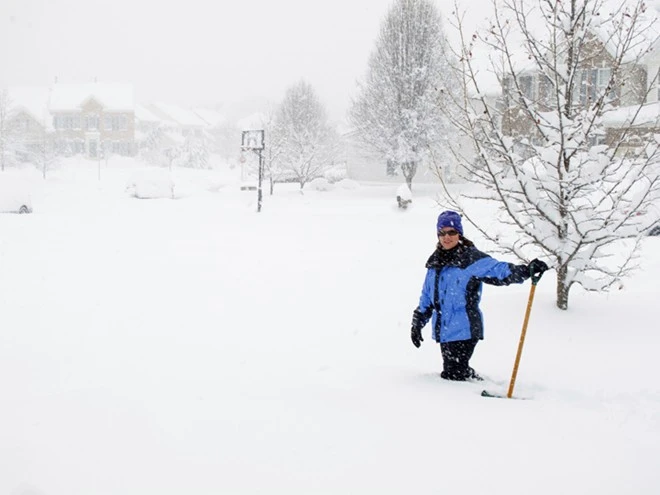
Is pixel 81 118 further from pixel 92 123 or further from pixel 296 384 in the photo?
pixel 296 384

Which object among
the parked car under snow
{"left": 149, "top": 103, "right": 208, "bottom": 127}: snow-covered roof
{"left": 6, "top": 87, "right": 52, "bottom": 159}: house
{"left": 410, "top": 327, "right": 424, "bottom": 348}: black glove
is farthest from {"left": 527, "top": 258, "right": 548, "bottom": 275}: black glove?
{"left": 149, "top": 103, "right": 208, "bottom": 127}: snow-covered roof

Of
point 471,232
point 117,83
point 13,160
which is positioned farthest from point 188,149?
point 471,232

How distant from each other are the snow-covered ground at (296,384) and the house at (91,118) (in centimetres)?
5722

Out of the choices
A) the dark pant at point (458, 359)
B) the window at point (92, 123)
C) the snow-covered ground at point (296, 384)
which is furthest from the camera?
the window at point (92, 123)

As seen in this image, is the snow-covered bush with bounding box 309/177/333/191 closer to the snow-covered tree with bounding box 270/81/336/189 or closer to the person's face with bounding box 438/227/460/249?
the snow-covered tree with bounding box 270/81/336/189

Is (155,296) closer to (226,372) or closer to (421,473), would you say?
(226,372)

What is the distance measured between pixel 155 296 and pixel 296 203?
719 inches

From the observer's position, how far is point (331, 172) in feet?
155

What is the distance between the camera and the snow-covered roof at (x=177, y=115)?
85.9m

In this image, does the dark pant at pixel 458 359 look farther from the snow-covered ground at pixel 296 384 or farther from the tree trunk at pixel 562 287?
the tree trunk at pixel 562 287

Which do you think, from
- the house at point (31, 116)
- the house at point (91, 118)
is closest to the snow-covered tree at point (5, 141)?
the house at point (31, 116)

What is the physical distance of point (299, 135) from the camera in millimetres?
38750

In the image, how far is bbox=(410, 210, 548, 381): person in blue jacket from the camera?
4.81m

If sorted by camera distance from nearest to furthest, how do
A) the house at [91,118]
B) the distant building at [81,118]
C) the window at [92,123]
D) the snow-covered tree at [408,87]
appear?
1. the snow-covered tree at [408,87]
2. the distant building at [81,118]
3. the house at [91,118]
4. the window at [92,123]
